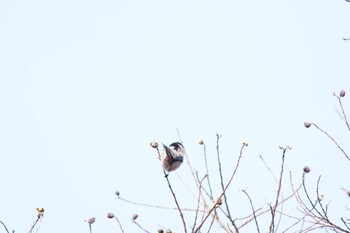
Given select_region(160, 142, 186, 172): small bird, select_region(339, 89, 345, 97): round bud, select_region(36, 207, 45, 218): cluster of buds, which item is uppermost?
select_region(339, 89, 345, 97): round bud

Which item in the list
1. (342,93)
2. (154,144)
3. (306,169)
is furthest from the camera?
(342,93)

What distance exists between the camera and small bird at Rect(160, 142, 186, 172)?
11.1 feet

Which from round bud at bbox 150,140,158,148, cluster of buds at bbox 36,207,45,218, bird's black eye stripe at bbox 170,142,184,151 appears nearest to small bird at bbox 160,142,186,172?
bird's black eye stripe at bbox 170,142,184,151

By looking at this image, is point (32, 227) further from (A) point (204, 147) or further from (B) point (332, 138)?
(B) point (332, 138)

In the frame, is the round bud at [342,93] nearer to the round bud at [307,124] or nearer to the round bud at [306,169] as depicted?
the round bud at [307,124]

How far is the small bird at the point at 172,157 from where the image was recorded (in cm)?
339

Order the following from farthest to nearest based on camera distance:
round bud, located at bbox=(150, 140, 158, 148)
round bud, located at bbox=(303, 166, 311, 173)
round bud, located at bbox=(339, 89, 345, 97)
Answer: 1. round bud, located at bbox=(339, 89, 345, 97)
2. round bud, located at bbox=(303, 166, 311, 173)
3. round bud, located at bbox=(150, 140, 158, 148)

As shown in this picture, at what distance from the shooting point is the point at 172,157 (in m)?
3.39

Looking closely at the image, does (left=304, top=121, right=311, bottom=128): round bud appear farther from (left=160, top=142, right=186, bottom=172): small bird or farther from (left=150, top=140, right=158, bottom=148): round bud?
(left=150, top=140, right=158, bottom=148): round bud

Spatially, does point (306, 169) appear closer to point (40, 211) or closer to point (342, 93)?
point (342, 93)

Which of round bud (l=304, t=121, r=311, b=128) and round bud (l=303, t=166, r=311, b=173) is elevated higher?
round bud (l=304, t=121, r=311, b=128)

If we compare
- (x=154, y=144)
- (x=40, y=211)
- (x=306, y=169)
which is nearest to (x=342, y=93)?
(x=306, y=169)

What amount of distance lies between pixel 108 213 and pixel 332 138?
1.96 metres

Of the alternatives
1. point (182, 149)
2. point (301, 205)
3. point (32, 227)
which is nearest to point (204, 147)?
point (182, 149)
